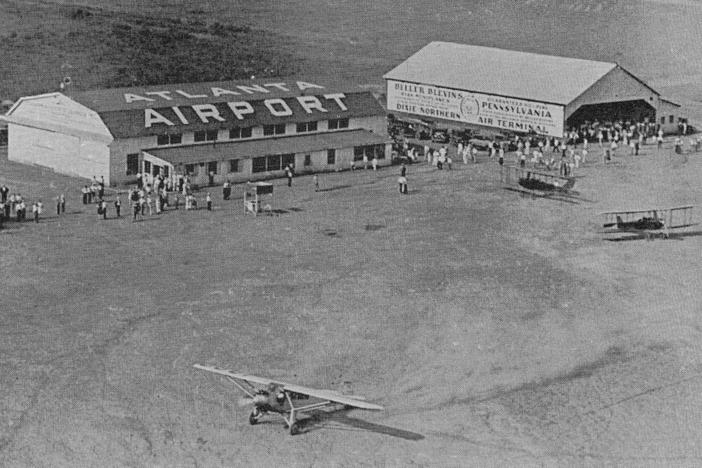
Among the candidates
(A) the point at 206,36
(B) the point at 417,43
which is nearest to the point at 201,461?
(A) the point at 206,36

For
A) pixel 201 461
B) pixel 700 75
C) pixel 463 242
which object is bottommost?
pixel 201 461

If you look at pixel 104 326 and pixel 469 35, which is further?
pixel 469 35

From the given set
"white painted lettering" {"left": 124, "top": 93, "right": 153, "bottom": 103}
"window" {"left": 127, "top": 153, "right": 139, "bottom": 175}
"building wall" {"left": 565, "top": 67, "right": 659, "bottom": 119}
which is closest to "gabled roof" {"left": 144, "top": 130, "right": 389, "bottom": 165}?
"window" {"left": 127, "top": 153, "right": 139, "bottom": 175}

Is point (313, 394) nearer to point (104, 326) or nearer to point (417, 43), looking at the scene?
point (104, 326)

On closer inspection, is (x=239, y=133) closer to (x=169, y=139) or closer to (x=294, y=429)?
(x=169, y=139)

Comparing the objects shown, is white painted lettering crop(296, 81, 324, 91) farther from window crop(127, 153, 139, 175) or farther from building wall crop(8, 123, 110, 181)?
building wall crop(8, 123, 110, 181)

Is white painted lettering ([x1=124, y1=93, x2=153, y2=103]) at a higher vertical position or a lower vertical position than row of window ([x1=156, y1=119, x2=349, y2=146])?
higher

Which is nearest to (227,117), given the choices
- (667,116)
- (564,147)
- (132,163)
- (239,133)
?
(239,133)
